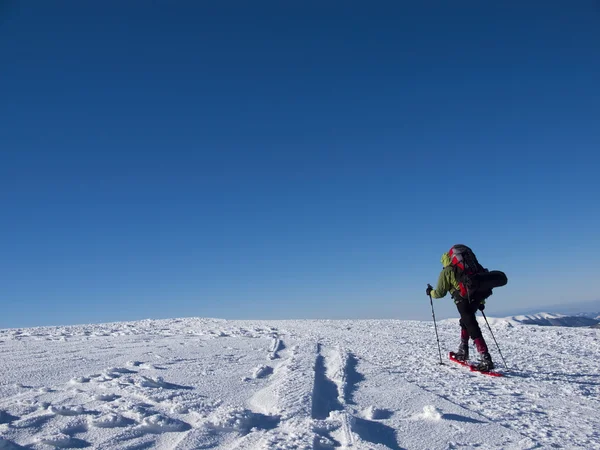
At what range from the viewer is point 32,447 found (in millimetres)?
3275

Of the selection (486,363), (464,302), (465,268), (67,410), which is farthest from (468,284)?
(67,410)

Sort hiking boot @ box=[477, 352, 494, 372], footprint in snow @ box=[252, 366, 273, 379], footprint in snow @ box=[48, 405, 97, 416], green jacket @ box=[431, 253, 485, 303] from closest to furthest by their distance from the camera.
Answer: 1. footprint in snow @ box=[48, 405, 97, 416]
2. footprint in snow @ box=[252, 366, 273, 379]
3. hiking boot @ box=[477, 352, 494, 372]
4. green jacket @ box=[431, 253, 485, 303]

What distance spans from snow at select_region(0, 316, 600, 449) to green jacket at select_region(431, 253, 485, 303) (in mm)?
1349

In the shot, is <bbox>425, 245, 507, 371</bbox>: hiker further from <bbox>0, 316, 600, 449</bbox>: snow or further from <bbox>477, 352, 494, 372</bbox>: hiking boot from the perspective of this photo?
<bbox>0, 316, 600, 449</bbox>: snow

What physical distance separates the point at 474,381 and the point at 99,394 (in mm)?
5112

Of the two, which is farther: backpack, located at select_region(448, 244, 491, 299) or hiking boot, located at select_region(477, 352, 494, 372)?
backpack, located at select_region(448, 244, 491, 299)

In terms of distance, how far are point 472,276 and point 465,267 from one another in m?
0.21

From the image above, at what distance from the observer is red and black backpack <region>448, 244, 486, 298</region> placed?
723 centimetres

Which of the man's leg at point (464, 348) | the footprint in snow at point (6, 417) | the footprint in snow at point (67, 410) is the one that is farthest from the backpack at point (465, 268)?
the footprint in snow at point (6, 417)

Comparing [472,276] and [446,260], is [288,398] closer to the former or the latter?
[472,276]

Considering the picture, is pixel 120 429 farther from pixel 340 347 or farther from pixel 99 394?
pixel 340 347

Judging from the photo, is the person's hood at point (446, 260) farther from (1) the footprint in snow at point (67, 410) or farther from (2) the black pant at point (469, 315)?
(1) the footprint in snow at point (67, 410)

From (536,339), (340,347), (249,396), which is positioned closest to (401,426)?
(249,396)

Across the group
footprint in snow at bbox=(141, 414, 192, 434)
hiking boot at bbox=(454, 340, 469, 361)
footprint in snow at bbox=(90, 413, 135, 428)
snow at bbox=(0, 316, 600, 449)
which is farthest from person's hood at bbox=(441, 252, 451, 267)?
footprint in snow at bbox=(90, 413, 135, 428)
